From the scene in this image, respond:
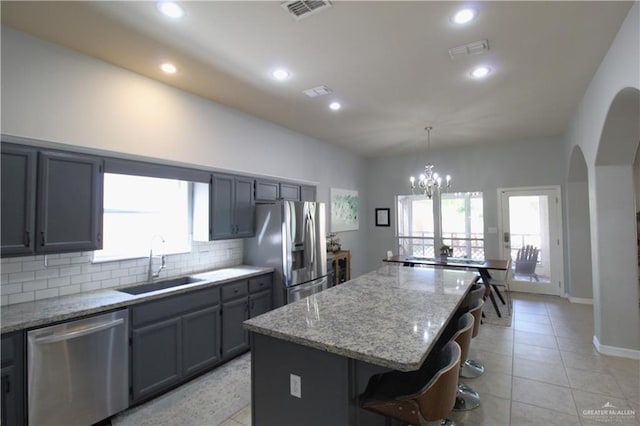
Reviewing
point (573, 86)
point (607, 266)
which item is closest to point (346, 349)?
point (607, 266)

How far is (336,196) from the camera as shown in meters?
5.93

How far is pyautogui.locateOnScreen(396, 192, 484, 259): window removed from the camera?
6152 millimetres

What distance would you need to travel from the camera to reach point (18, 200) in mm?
2119

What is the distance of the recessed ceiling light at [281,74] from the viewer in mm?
2858

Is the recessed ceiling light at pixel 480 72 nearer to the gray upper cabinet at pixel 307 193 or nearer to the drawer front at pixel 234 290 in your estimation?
the gray upper cabinet at pixel 307 193

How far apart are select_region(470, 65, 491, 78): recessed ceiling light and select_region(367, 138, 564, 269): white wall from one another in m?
3.40

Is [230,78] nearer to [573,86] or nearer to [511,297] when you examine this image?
[573,86]

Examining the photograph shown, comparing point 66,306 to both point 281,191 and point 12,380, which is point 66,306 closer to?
point 12,380

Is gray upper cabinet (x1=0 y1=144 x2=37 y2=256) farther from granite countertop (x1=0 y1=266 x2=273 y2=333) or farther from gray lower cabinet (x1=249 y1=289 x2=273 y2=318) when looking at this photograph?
gray lower cabinet (x1=249 y1=289 x2=273 y2=318)

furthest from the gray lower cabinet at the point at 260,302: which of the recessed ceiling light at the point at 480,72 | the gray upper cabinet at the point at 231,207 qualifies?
the recessed ceiling light at the point at 480,72

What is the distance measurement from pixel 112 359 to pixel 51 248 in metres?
0.94

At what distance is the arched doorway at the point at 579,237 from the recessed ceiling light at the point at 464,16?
414 cm

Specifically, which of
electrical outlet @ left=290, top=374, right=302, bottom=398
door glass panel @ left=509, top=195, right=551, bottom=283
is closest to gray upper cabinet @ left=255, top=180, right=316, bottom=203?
electrical outlet @ left=290, top=374, right=302, bottom=398

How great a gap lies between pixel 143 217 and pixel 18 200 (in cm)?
115
